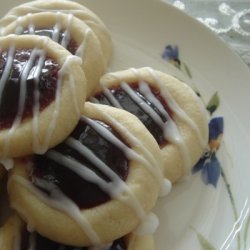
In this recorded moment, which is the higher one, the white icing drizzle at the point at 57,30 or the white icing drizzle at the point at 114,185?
the white icing drizzle at the point at 57,30

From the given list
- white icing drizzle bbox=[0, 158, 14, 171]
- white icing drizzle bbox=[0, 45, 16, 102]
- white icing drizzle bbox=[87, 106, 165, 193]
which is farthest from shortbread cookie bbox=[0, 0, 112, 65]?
white icing drizzle bbox=[0, 158, 14, 171]

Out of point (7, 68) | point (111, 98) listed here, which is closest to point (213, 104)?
point (111, 98)

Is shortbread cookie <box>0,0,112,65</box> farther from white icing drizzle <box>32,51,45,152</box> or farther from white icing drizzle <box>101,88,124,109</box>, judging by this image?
white icing drizzle <box>32,51,45,152</box>

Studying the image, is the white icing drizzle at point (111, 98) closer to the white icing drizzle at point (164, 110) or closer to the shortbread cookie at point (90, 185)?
the white icing drizzle at point (164, 110)

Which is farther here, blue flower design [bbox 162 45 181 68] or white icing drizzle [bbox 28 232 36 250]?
blue flower design [bbox 162 45 181 68]

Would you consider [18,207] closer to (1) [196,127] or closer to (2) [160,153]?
(2) [160,153]

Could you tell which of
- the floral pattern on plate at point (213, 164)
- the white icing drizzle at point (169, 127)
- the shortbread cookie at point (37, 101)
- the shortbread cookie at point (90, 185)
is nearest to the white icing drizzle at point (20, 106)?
the shortbread cookie at point (37, 101)
